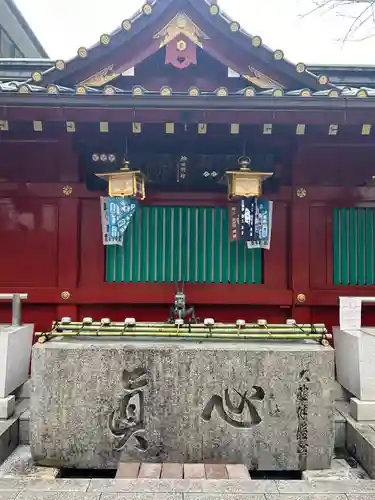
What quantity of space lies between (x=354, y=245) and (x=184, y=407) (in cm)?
340

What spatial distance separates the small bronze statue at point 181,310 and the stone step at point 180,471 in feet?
6.18

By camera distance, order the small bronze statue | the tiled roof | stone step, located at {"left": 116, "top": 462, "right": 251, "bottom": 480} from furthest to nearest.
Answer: the small bronze statue, the tiled roof, stone step, located at {"left": 116, "top": 462, "right": 251, "bottom": 480}

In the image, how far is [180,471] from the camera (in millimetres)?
3898

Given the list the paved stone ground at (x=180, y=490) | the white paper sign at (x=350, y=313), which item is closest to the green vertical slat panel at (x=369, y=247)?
the white paper sign at (x=350, y=313)

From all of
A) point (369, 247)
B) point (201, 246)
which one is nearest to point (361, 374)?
point (369, 247)

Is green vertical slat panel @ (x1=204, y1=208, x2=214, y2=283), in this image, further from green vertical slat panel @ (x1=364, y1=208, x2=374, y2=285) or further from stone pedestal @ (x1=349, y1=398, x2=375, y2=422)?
stone pedestal @ (x1=349, y1=398, x2=375, y2=422)

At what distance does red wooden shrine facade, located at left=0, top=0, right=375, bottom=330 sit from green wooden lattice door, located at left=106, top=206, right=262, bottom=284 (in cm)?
10

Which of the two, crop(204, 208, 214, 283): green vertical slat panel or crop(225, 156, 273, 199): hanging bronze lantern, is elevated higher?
crop(225, 156, 273, 199): hanging bronze lantern

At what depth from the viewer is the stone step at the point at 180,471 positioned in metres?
3.81

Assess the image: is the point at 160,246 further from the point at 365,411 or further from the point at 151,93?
the point at 365,411

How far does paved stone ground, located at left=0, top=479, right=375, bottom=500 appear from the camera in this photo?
11.3 feet

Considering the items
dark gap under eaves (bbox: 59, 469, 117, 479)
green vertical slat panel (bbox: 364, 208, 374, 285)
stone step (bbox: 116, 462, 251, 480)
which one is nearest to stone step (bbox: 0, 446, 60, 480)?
dark gap under eaves (bbox: 59, 469, 117, 479)

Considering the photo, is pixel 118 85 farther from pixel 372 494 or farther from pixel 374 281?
pixel 372 494

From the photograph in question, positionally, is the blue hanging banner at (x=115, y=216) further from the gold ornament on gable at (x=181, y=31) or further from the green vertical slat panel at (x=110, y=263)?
the gold ornament on gable at (x=181, y=31)
